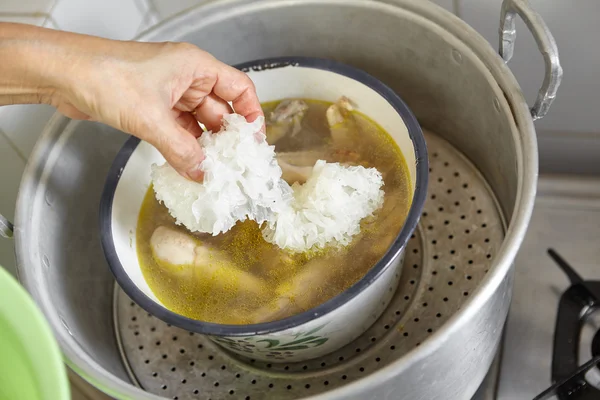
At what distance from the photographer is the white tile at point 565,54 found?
0.71 meters

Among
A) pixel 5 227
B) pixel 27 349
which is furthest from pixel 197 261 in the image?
pixel 27 349

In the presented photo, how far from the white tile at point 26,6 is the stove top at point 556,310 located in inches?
25.0

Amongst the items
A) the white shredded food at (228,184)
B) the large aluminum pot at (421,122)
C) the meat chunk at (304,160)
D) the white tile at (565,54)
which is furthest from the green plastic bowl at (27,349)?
the white tile at (565,54)

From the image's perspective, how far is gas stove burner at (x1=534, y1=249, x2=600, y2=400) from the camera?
0.64 meters

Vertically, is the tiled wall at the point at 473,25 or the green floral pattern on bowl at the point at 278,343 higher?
the tiled wall at the point at 473,25

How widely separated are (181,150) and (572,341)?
1.56 ft

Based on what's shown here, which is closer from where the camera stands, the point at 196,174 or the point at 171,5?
the point at 196,174

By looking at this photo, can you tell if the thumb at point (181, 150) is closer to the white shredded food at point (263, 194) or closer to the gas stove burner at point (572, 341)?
the white shredded food at point (263, 194)

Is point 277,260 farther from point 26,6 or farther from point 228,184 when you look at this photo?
point 26,6

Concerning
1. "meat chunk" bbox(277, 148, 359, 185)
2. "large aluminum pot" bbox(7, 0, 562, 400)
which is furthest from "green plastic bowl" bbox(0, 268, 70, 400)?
"meat chunk" bbox(277, 148, 359, 185)

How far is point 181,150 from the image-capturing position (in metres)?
0.55

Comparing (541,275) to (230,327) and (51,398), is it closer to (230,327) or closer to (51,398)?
(230,327)

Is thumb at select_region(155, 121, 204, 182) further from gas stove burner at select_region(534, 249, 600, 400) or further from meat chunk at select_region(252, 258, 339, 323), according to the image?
gas stove burner at select_region(534, 249, 600, 400)

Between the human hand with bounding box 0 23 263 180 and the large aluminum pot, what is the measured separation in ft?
0.47
